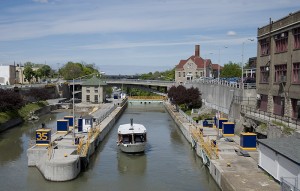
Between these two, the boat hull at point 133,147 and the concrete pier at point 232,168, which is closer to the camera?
the concrete pier at point 232,168

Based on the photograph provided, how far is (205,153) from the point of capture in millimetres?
33844

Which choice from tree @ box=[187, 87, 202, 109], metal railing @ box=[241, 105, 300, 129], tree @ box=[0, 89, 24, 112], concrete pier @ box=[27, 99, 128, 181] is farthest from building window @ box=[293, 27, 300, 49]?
tree @ box=[0, 89, 24, 112]

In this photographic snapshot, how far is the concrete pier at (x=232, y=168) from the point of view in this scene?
23625mm

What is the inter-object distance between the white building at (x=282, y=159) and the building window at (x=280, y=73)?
45.9 ft

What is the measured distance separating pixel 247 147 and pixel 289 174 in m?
11.5

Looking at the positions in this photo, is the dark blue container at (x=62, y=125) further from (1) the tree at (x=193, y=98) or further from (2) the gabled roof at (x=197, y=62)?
(2) the gabled roof at (x=197, y=62)

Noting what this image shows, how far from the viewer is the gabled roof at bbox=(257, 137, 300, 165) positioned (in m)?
21.9

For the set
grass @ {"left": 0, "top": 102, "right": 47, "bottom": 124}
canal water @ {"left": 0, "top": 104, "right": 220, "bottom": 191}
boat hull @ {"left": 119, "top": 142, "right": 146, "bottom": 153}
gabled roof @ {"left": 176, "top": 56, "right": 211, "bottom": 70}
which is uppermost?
gabled roof @ {"left": 176, "top": 56, "right": 211, "bottom": 70}

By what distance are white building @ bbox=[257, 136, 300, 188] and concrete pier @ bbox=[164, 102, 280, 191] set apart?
73 cm

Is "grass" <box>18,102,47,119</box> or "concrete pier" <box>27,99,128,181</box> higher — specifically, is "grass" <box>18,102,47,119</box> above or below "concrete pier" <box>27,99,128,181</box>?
above

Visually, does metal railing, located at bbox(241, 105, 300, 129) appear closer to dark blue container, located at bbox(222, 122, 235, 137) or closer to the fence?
dark blue container, located at bbox(222, 122, 235, 137)

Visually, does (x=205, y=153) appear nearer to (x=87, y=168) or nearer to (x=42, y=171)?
(x=87, y=168)

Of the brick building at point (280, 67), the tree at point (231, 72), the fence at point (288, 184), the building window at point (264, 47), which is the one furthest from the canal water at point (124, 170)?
the tree at point (231, 72)

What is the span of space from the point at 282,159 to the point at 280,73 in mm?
18543
